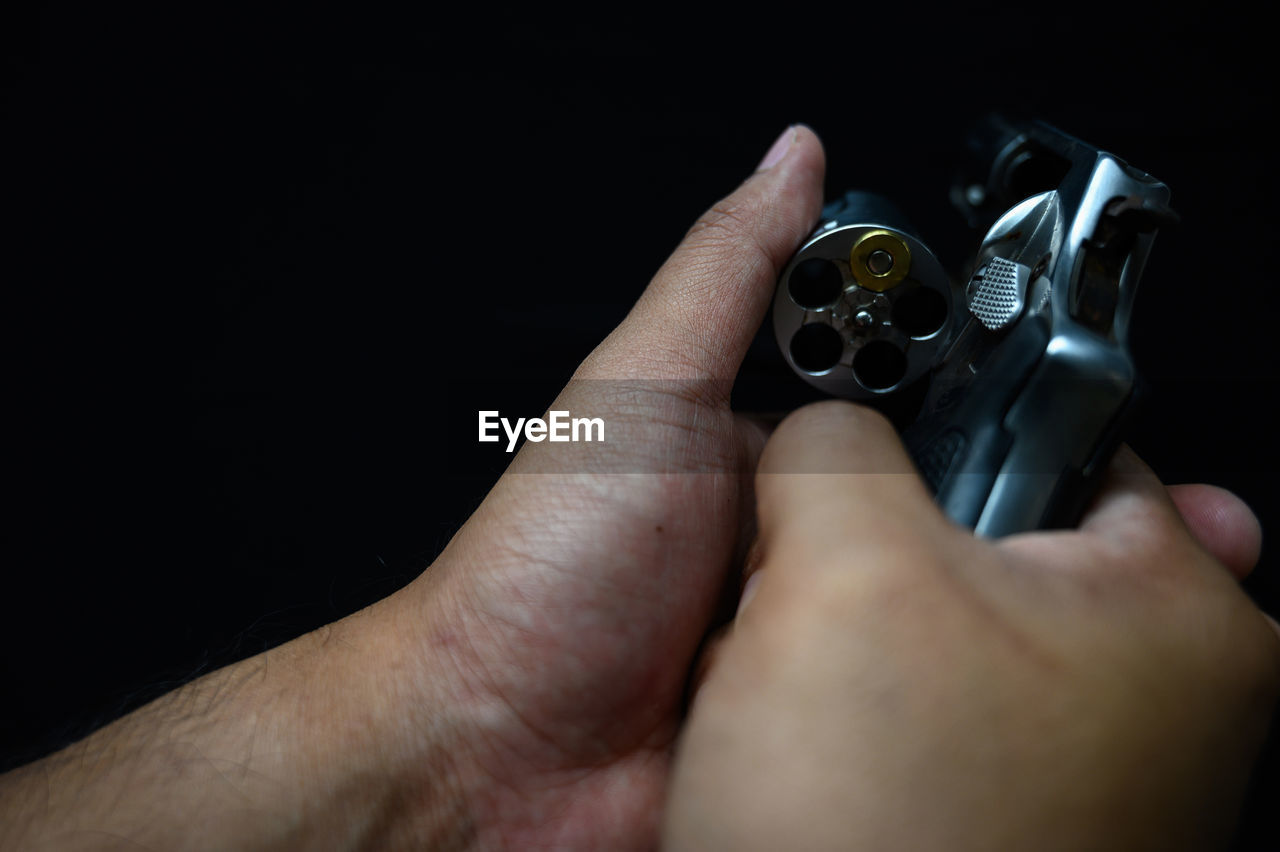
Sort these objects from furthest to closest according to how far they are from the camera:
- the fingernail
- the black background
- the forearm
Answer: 1. the black background
2. the fingernail
3. the forearm

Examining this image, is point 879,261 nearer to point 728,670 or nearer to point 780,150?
point 780,150

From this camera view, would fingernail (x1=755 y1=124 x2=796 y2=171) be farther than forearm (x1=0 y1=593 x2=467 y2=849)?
Yes

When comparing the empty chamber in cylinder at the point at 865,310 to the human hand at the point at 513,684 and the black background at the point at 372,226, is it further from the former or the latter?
the black background at the point at 372,226

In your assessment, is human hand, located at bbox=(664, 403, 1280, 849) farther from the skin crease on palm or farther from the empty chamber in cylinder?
the empty chamber in cylinder

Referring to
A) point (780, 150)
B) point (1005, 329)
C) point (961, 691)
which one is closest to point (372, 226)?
point (780, 150)

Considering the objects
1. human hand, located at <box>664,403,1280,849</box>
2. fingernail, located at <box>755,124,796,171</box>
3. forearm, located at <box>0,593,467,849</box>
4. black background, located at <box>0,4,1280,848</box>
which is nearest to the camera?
human hand, located at <box>664,403,1280,849</box>

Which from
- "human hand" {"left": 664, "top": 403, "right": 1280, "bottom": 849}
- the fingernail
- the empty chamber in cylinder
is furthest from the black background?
"human hand" {"left": 664, "top": 403, "right": 1280, "bottom": 849}

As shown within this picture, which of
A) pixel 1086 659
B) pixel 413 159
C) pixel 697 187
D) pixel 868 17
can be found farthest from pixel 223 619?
pixel 868 17
